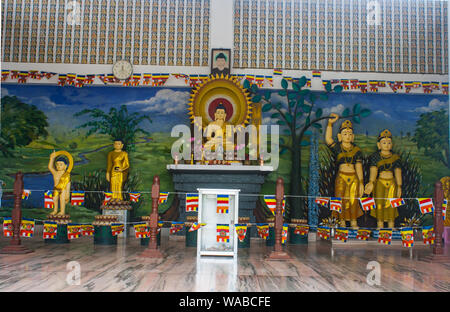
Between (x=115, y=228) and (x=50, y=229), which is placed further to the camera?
(x=115, y=228)

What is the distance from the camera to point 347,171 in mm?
10469

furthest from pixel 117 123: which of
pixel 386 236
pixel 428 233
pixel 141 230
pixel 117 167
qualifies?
pixel 428 233

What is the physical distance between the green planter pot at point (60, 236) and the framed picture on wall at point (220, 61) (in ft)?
16.4

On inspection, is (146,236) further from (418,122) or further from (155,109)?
(418,122)

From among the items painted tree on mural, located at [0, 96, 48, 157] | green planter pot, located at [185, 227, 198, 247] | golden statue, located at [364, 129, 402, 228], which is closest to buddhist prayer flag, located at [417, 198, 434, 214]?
golden statue, located at [364, 129, 402, 228]

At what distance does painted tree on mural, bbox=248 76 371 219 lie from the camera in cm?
1067

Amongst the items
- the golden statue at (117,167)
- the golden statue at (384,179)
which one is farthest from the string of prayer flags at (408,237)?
the golden statue at (117,167)

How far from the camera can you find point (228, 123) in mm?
10688

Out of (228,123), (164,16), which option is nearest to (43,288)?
(228,123)

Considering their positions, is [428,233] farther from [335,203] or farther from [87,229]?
[87,229]

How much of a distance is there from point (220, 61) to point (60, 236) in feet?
18.0

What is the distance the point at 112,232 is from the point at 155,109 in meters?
3.64

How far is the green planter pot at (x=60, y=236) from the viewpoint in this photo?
8.84 m

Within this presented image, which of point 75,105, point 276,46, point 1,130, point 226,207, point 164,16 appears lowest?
point 226,207
